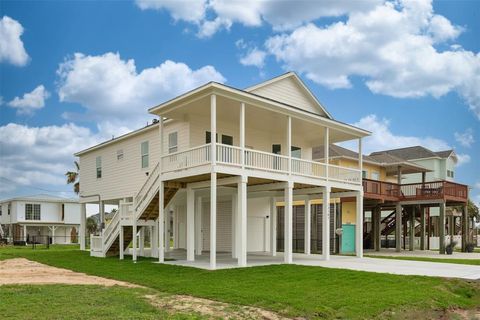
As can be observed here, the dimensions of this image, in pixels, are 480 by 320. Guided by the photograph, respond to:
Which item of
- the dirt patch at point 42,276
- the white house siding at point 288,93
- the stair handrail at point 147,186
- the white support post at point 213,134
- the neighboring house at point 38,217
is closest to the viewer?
the dirt patch at point 42,276

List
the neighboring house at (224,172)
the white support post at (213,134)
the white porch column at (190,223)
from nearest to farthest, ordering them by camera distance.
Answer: the white support post at (213,134) < the neighboring house at (224,172) < the white porch column at (190,223)

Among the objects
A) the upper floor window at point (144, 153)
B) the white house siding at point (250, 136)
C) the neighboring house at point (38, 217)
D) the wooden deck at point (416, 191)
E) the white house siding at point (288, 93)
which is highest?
the white house siding at point (288, 93)

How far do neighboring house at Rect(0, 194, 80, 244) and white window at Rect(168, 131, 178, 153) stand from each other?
1224 inches

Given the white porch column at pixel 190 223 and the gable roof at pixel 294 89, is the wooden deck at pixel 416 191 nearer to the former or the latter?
the gable roof at pixel 294 89

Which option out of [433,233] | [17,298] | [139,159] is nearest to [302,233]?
[139,159]

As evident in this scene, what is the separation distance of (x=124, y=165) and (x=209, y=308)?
749 inches

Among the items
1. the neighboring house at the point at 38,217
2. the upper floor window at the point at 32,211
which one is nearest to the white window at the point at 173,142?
the neighboring house at the point at 38,217

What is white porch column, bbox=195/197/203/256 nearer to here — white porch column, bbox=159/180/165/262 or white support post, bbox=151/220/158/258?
white support post, bbox=151/220/158/258

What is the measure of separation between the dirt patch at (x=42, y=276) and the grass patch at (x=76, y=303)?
133 centimetres

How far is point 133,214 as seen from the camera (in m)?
23.1

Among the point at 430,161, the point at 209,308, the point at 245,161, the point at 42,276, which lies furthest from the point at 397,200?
the point at 209,308

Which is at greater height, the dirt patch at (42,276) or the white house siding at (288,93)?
the white house siding at (288,93)

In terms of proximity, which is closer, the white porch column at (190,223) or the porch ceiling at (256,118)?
the white porch column at (190,223)

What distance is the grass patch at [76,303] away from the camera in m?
10.4
